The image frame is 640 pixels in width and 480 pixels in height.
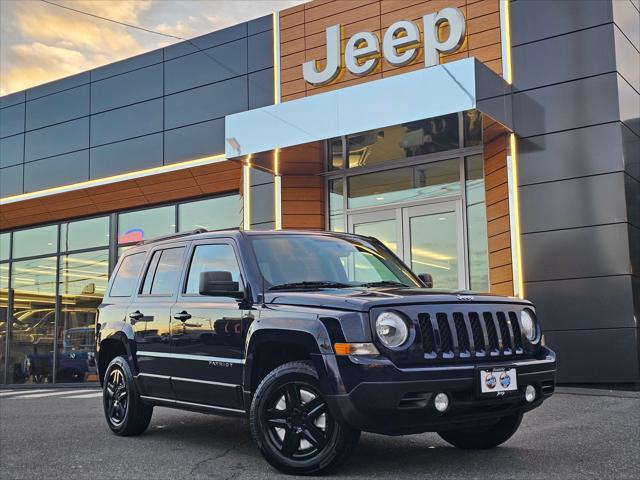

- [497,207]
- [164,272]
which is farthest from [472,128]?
[164,272]

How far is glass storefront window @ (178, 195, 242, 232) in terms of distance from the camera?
55.9ft

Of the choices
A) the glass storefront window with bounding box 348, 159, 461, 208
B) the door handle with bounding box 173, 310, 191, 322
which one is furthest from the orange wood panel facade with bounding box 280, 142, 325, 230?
the door handle with bounding box 173, 310, 191, 322

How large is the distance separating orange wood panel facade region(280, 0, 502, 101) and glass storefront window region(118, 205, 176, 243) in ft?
16.4

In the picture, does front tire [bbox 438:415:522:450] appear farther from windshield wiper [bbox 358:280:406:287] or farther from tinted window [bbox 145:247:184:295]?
tinted window [bbox 145:247:184:295]

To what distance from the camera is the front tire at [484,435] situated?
5.84 meters

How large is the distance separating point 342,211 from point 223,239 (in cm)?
851

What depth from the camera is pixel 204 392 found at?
607 cm

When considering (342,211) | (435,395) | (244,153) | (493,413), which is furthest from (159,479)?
(342,211)

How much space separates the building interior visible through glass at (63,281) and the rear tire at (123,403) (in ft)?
32.5

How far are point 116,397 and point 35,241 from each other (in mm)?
15108

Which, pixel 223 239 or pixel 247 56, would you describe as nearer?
pixel 223 239

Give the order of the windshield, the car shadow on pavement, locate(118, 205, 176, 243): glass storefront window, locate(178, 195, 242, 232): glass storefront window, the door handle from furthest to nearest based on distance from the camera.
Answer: locate(118, 205, 176, 243): glass storefront window, locate(178, 195, 242, 232): glass storefront window, the door handle, the windshield, the car shadow on pavement

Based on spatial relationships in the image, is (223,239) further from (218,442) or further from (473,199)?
(473,199)

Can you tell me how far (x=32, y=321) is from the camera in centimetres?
2122
